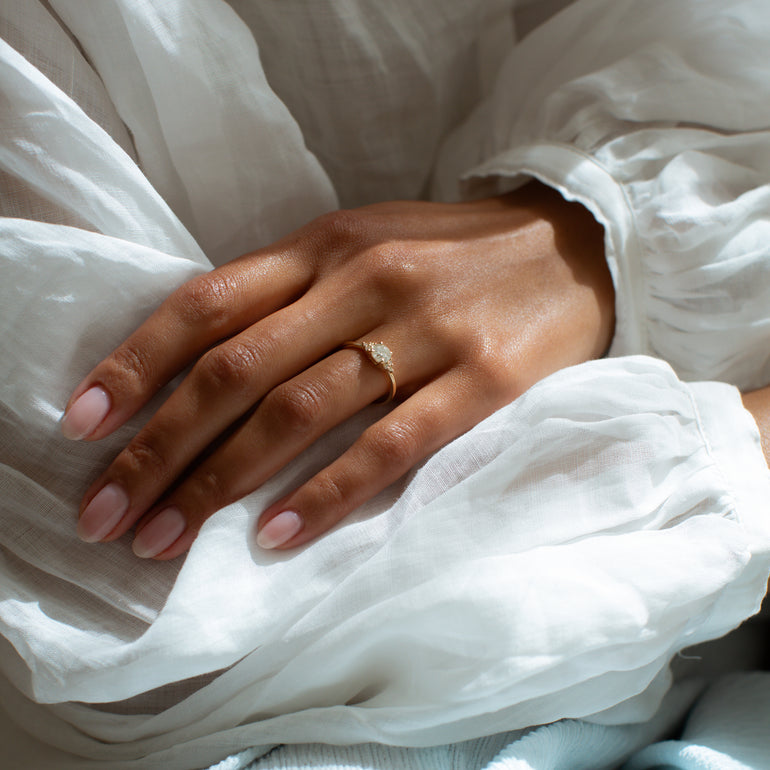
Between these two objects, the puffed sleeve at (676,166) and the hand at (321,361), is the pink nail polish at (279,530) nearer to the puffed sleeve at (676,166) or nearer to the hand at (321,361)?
the hand at (321,361)

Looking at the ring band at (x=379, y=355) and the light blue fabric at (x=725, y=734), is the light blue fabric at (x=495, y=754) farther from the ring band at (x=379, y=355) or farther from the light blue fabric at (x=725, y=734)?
the ring band at (x=379, y=355)

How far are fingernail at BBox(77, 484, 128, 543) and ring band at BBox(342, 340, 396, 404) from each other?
179 mm

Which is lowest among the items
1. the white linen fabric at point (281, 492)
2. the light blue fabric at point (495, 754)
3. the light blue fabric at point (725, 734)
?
the light blue fabric at point (725, 734)

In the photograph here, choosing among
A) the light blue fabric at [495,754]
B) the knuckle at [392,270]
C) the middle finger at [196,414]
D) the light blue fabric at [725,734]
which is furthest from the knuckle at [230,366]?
the light blue fabric at [725,734]

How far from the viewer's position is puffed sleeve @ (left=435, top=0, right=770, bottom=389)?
56cm

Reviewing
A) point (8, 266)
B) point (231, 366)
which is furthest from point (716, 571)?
point (8, 266)

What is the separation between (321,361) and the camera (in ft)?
1.53

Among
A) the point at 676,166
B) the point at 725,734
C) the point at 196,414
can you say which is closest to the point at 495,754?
the point at 725,734

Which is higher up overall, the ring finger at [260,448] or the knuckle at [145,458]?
the knuckle at [145,458]

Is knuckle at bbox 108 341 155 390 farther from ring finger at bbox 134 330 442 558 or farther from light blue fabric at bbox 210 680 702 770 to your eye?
light blue fabric at bbox 210 680 702 770

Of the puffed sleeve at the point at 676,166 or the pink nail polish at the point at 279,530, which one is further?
the puffed sleeve at the point at 676,166

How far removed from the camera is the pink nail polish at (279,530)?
414mm

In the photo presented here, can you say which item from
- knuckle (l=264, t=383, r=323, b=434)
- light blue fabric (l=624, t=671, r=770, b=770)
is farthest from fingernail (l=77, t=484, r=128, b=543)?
light blue fabric (l=624, t=671, r=770, b=770)

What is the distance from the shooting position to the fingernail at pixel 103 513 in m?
0.40
